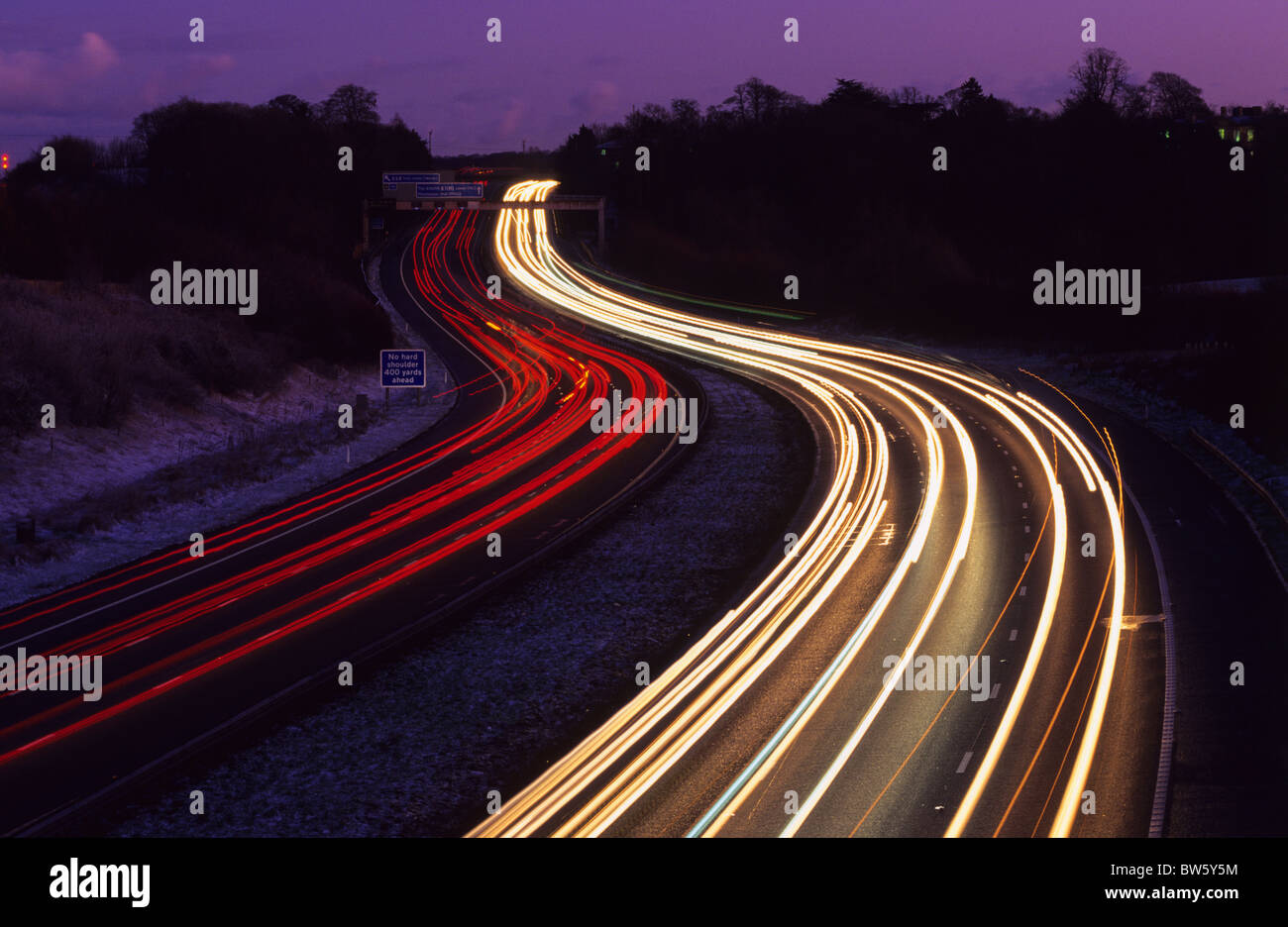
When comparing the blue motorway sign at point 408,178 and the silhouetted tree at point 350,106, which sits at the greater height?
the silhouetted tree at point 350,106

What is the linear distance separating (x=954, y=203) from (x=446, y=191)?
43.5 m

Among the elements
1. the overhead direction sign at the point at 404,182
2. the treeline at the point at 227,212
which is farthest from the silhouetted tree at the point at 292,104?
the overhead direction sign at the point at 404,182

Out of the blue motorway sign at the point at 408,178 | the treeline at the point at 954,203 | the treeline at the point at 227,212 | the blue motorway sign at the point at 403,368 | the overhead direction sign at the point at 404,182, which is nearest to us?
the blue motorway sign at the point at 403,368

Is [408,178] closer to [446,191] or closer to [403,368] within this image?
[446,191]

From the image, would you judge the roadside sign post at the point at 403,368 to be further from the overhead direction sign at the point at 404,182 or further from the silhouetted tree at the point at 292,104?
the silhouetted tree at the point at 292,104

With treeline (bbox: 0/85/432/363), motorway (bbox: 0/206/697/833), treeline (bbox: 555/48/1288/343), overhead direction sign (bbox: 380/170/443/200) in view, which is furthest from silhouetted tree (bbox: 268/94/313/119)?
motorway (bbox: 0/206/697/833)

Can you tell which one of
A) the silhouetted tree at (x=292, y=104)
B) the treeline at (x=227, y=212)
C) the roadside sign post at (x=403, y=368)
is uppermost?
the silhouetted tree at (x=292, y=104)

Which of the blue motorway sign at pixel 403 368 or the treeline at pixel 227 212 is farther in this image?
the treeline at pixel 227 212

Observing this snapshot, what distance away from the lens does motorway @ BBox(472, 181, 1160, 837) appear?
1316 cm

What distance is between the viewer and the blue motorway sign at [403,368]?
131 feet

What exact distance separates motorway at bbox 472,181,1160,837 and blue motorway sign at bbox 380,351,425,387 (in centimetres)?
1436

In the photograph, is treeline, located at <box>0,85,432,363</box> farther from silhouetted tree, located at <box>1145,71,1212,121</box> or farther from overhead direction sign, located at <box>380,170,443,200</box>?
silhouetted tree, located at <box>1145,71,1212,121</box>

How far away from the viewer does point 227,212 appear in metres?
84.5

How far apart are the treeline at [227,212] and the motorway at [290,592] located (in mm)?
17719
